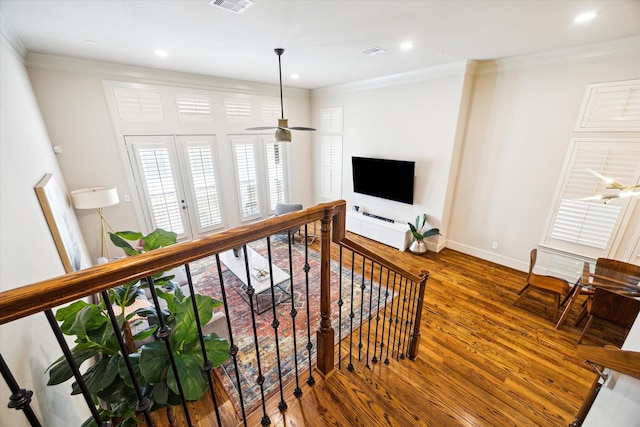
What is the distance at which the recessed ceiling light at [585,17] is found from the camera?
2271 millimetres

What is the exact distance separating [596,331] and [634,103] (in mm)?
2707

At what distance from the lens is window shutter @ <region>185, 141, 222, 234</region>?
4.74 m

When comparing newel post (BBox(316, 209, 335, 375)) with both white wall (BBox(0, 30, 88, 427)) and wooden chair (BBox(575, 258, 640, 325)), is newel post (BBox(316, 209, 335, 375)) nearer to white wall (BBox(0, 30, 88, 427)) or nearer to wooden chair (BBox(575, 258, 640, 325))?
white wall (BBox(0, 30, 88, 427))

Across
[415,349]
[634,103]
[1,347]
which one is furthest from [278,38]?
[634,103]

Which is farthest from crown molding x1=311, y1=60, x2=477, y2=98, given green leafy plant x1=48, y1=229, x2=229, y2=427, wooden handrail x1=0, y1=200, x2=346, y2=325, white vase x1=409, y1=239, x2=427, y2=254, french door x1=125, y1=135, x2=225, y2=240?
green leafy plant x1=48, y1=229, x2=229, y2=427

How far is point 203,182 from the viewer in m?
4.95

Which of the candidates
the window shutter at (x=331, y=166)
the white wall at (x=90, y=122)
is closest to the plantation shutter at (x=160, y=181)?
the white wall at (x=90, y=122)

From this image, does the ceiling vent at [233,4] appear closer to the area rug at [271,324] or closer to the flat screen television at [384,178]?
the area rug at [271,324]

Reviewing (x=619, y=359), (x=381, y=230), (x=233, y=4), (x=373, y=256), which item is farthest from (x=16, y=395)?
(x=381, y=230)

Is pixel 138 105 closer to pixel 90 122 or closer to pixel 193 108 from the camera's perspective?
pixel 90 122

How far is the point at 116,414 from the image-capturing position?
3.23ft

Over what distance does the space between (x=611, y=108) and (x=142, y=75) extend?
652 centimetres

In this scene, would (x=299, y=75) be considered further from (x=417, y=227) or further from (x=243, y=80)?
(x=417, y=227)

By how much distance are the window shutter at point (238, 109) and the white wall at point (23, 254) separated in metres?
2.84
